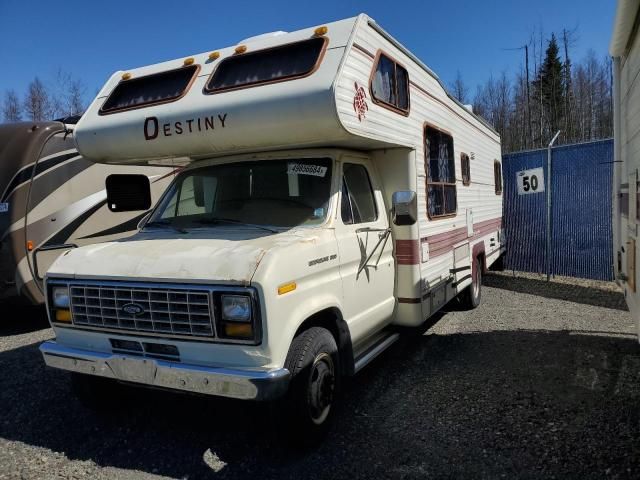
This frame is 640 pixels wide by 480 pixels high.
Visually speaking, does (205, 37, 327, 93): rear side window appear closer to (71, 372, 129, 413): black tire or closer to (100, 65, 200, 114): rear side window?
(100, 65, 200, 114): rear side window

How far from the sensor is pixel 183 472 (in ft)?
10.5

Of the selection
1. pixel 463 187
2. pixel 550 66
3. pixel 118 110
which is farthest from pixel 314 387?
pixel 550 66

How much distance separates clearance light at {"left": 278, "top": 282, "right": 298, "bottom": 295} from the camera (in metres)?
2.96

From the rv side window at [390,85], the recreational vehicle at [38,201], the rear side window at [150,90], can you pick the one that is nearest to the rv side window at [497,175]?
the rv side window at [390,85]

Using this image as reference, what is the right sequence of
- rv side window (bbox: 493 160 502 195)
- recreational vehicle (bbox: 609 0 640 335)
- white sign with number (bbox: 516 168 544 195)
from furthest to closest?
white sign with number (bbox: 516 168 544 195) → rv side window (bbox: 493 160 502 195) → recreational vehicle (bbox: 609 0 640 335)

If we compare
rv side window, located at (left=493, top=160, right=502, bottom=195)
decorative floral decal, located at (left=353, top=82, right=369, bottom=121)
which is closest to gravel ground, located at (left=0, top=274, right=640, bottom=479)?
decorative floral decal, located at (left=353, top=82, right=369, bottom=121)

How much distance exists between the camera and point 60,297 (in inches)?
137

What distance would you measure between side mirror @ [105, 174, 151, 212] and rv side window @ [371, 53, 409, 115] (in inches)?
104

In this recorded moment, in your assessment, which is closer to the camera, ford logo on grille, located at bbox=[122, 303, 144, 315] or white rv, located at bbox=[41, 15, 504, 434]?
white rv, located at bbox=[41, 15, 504, 434]

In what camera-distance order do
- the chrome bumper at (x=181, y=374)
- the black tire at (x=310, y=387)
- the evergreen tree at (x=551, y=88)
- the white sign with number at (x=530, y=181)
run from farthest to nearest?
the evergreen tree at (x=551, y=88) < the white sign with number at (x=530, y=181) < the black tire at (x=310, y=387) < the chrome bumper at (x=181, y=374)

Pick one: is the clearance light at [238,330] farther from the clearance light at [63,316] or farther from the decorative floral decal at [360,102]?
the decorative floral decal at [360,102]

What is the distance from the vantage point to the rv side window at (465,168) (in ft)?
21.7

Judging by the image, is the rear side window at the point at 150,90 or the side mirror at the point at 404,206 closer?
the side mirror at the point at 404,206

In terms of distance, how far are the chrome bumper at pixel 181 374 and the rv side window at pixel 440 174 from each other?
9.17 feet
